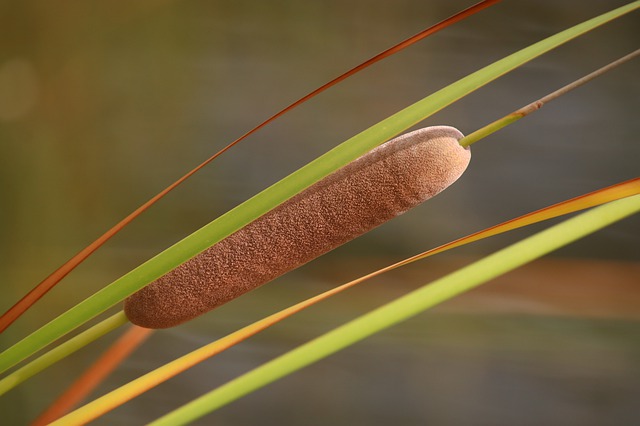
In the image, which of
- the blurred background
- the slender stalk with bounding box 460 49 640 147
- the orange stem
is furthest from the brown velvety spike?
the blurred background

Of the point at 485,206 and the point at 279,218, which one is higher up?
the point at 279,218

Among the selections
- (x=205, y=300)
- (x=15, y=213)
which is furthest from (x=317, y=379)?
(x=205, y=300)

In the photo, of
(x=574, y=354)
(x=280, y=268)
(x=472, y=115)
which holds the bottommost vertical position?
(x=574, y=354)

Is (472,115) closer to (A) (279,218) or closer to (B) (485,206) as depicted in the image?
(B) (485,206)

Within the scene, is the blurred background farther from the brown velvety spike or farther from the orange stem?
the brown velvety spike

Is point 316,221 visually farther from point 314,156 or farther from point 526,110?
point 314,156

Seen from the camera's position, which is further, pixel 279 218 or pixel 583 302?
pixel 583 302
